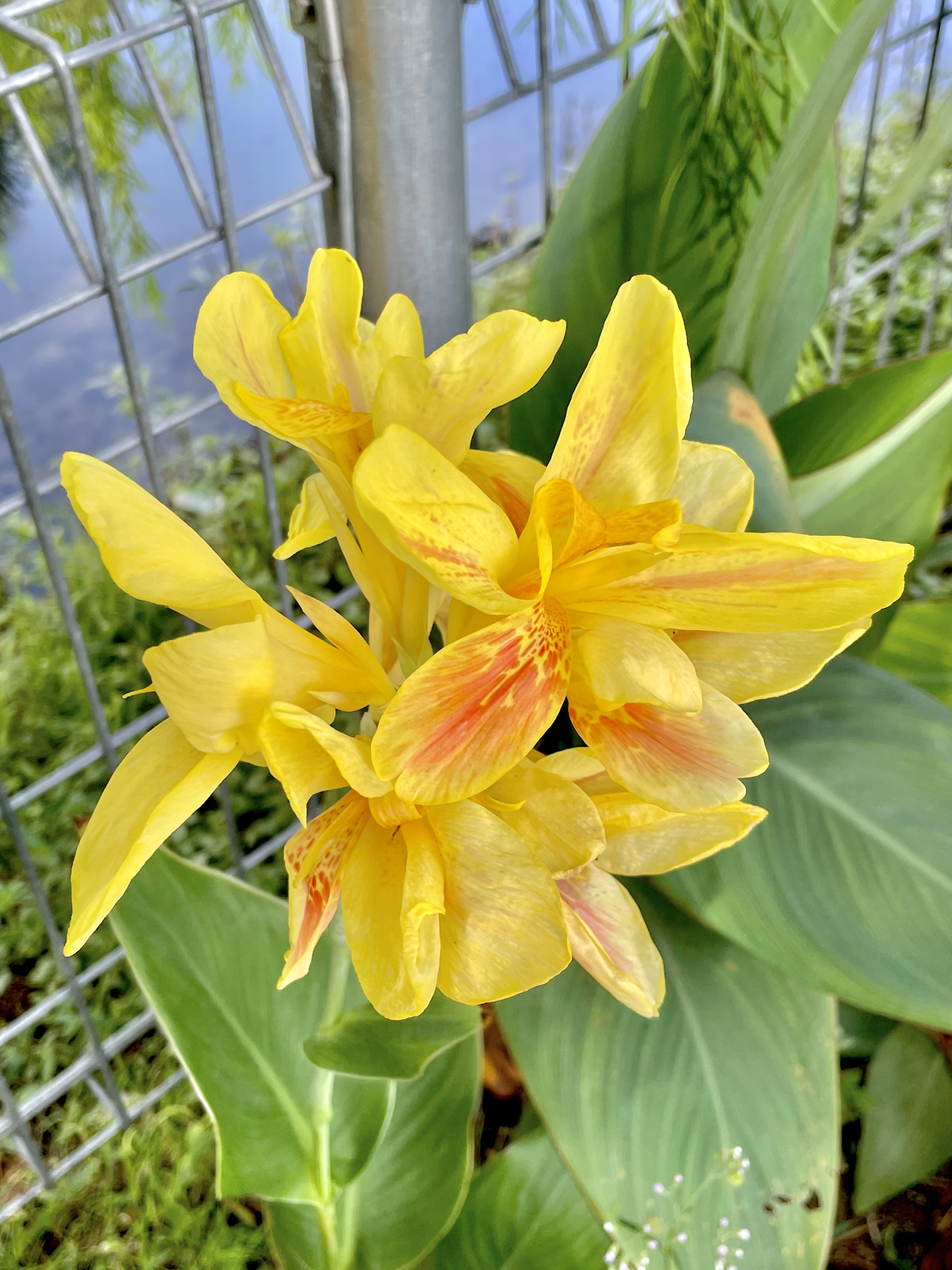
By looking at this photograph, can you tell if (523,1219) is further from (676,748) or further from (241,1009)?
(676,748)

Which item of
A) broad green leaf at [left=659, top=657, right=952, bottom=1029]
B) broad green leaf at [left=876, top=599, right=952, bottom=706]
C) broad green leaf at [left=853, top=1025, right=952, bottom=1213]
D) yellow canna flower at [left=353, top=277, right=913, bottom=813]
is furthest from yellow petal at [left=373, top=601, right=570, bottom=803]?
broad green leaf at [left=853, top=1025, right=952, bottom=1213]

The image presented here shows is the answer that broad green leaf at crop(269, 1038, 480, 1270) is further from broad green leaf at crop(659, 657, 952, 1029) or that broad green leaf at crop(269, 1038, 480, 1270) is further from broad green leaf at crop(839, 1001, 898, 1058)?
broad green leaf at crop(839, 1001, 898, 1058)

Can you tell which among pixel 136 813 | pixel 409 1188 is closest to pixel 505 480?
pixel 136 813

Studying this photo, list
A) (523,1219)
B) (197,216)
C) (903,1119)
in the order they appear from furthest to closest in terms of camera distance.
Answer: (197,216) < (903,1119) < (523,1219)

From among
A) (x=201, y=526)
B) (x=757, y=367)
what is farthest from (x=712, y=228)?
(x=201, y=526)

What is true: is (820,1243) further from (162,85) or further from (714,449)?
(162,85)
